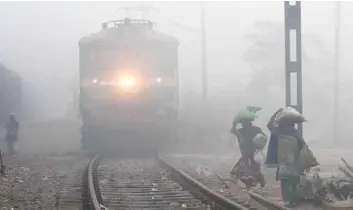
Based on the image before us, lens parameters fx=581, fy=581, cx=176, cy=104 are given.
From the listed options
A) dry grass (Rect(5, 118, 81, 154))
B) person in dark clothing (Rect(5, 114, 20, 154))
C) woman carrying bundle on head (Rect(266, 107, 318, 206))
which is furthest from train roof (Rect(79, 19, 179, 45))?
woman carrying bundle on head (Rect(266, 107, 318, 206))

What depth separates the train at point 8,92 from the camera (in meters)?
33.5

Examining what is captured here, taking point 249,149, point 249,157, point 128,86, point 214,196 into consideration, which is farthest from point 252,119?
point 128,86

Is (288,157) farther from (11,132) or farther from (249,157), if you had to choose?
(11,132)

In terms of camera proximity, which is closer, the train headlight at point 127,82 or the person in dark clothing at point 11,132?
the train headlight at point 127,82

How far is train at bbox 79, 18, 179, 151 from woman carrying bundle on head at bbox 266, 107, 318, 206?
10263 mm

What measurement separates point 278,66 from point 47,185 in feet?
109

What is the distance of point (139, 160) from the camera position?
16.9m

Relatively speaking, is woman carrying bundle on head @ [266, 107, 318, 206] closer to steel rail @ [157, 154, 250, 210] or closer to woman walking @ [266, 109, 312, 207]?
woman walking @ [266, 109, 312, 207]

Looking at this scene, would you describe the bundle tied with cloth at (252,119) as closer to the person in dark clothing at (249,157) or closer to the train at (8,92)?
the person in dark clothing at (249,157)

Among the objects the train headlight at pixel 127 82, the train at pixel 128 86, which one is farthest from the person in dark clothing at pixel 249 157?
the train headlight at pixel 127 82

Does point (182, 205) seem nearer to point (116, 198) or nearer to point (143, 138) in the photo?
point (116, 198)

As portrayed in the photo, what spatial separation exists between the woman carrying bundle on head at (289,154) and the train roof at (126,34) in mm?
11147

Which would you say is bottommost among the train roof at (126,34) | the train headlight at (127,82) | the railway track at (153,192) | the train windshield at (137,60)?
the railway track at (153,192)

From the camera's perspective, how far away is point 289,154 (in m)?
7.84
